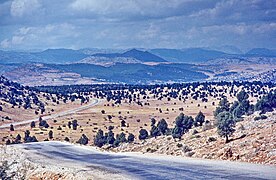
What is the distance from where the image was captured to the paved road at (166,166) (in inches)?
1474

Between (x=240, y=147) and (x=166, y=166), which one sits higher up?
(x=240, y=147)

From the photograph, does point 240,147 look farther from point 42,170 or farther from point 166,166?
point 42,170

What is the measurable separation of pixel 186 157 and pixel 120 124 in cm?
10431

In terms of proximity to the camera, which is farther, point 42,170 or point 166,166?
point 42,170

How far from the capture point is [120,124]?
15525cm

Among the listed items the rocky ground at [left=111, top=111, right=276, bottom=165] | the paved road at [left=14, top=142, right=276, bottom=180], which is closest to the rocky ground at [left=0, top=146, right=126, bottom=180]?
the paved road at [left=14, top=142, right=276, bottom=180]

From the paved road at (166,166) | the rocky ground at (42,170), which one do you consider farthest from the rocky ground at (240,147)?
the rocky ground at (42,170)

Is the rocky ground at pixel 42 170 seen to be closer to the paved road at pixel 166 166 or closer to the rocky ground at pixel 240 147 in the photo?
the paved road at pixel 166 166

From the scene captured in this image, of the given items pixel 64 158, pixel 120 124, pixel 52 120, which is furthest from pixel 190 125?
pixel 52 120

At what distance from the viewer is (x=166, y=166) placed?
1775 inches

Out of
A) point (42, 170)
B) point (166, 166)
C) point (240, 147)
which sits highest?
point (240, 147)

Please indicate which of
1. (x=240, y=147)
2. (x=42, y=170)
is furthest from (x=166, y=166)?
(x=42, y=170)

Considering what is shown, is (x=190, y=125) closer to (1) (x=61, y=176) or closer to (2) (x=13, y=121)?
(1) (x=61, y=176)

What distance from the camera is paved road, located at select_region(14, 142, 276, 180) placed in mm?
37438
